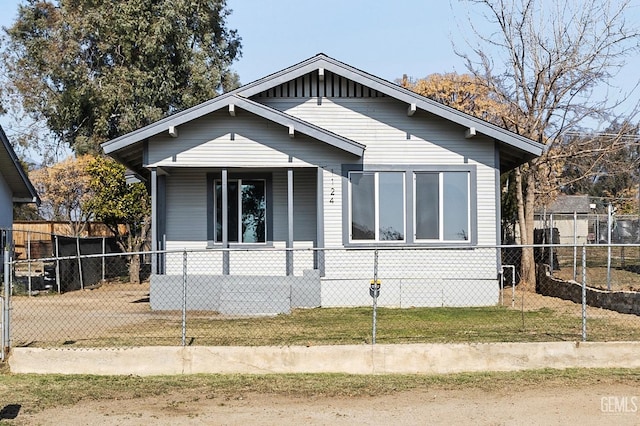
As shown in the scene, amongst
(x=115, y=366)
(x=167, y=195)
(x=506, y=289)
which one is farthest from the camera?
(x=506, y=289)

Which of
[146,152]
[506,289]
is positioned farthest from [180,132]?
[506,289]

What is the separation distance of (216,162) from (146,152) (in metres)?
1.48

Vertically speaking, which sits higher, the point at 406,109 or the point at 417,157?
the point at 406,109

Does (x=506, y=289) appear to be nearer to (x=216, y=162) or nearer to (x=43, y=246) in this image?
(x=216, y=162)

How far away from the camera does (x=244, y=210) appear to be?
18.0 m

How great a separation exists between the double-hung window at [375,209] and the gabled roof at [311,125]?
0.89 meters

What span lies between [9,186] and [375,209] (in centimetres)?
1577

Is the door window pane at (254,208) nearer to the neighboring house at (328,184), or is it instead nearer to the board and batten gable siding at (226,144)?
the neighboring house at (328,184)

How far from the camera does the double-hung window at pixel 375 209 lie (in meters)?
17.0

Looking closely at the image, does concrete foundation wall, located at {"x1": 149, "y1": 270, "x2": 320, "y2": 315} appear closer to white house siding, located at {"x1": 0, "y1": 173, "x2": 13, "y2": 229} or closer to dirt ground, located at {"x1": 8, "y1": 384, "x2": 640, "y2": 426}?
dirt ground, located at {"x1": 8, "y1": 384, "x2": 640, "y2": 426}

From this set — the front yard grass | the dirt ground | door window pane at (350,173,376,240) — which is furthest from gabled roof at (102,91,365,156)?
the dirt ground

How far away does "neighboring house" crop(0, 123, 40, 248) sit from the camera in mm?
24656

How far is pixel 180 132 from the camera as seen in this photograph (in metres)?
16.6

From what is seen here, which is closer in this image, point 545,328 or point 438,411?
point 438,411
